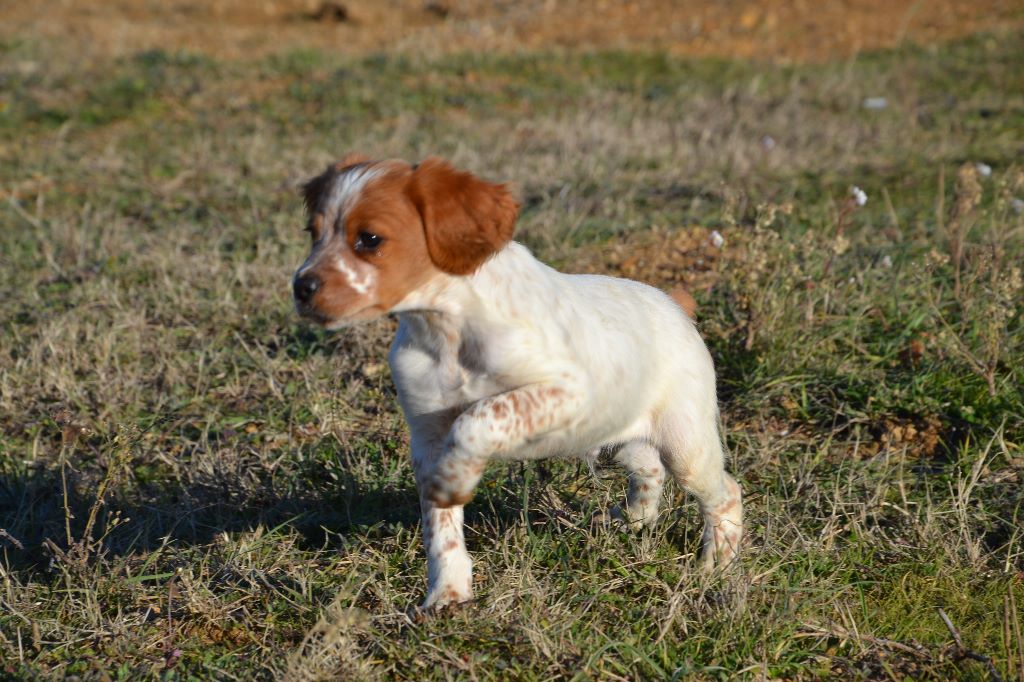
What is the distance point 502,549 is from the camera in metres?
3.67

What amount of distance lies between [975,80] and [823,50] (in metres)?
Answer: 2.30

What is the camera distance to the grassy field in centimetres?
335

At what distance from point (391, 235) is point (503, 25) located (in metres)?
11.0

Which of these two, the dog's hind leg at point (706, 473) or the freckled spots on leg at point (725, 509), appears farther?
the freckled spots on leg at point (725, 509)

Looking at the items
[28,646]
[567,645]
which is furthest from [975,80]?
[28,646]

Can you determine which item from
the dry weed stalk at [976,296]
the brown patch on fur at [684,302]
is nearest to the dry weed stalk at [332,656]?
the brown patch on fur at [684,302]

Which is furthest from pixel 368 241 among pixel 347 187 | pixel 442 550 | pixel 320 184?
pixel 442 550

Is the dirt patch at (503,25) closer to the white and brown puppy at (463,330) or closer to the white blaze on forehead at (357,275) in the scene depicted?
the white and brown puppy at (463,330)

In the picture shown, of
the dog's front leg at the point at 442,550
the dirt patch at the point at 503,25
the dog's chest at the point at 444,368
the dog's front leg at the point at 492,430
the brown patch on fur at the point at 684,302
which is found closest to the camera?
the dog's front leg at the point at 492,430

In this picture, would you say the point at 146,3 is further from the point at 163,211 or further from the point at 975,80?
the point at 975,80

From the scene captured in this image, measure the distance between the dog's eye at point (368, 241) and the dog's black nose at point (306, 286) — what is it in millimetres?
146

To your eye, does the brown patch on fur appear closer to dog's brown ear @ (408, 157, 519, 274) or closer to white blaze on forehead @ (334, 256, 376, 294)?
dog's brown ear @ (408, 157, 519, 274)

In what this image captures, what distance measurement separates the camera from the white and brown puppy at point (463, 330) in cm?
302

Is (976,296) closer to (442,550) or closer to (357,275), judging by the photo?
(442,550)
